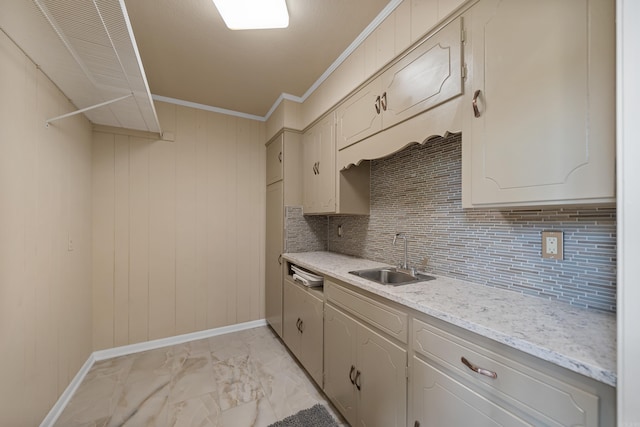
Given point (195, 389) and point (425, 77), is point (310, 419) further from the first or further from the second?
point (425, 77)

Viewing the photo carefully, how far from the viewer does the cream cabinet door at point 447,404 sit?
85 cm

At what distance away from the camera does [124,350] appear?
8.28 feet

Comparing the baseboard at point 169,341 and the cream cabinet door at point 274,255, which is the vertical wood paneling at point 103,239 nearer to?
the baseboard at point 169,341

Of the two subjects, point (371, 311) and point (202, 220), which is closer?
point (371, 311)

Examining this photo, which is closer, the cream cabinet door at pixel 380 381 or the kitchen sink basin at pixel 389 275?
the cream cabinet door at pixel 380 381

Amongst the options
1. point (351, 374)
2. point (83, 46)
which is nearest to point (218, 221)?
point (83, 46)

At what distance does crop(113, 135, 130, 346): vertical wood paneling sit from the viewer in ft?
8.29

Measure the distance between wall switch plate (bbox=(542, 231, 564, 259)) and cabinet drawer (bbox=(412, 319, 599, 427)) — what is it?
1.99ft

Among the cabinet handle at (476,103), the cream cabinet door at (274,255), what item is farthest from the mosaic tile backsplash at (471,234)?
the cream cabinet door at (274,255)

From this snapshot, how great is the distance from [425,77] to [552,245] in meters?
1.00

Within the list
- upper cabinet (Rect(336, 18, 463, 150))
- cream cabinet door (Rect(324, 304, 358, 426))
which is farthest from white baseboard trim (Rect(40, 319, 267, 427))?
upper cabinet (Rect(336, 18, 463, 150))

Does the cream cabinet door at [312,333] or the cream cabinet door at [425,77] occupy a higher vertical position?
the cream cabinet door at [425,77]

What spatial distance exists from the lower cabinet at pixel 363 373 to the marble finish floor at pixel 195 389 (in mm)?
272

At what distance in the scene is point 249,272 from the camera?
3156mm
